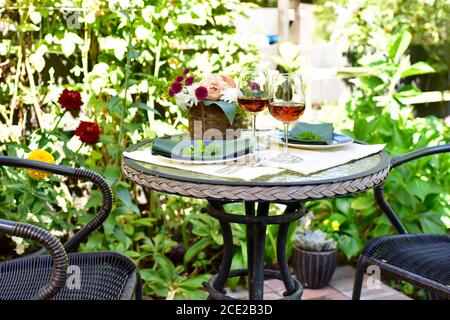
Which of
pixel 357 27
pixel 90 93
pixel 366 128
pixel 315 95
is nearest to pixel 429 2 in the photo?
pixel 357 27

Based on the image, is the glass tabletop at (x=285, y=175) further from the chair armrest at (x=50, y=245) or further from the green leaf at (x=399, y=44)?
the green leaf at (x=399, y=44)

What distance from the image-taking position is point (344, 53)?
3.91 meters

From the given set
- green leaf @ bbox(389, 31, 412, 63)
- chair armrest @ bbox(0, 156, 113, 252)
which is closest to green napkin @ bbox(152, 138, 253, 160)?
chair armrest @ bbox(0, 156, 113, 252)

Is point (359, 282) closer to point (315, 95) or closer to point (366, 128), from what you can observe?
point (366, 128)

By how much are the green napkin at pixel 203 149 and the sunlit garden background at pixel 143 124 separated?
811 mm

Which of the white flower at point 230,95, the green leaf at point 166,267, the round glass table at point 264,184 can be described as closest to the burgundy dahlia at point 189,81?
the white flower at point 230,95

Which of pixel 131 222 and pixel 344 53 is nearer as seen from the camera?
pixel 131 222

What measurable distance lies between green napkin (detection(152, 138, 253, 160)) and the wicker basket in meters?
0.06

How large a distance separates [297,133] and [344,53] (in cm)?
227

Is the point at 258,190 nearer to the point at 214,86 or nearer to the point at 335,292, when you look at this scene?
the point at 214,86

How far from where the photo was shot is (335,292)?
2637mm

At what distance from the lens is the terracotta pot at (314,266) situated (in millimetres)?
2607

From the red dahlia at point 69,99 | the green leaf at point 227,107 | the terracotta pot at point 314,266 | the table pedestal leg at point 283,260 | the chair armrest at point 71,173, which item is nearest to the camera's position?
the green leaf at point 227,107

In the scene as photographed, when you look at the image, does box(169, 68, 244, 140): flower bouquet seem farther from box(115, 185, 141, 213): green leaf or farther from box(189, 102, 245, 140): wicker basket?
box(115, 185, 141, 213): green leaf
